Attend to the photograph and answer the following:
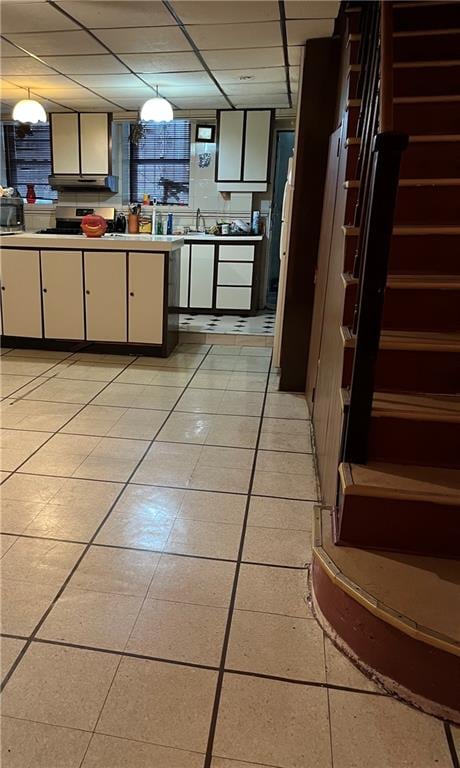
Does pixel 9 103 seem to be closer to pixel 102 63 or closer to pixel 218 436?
pixel 102 63

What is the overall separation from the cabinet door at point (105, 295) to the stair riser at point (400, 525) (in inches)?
132

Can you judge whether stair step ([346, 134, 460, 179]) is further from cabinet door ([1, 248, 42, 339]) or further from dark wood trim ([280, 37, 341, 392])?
cabinet door ([1, 248, 42, 339])

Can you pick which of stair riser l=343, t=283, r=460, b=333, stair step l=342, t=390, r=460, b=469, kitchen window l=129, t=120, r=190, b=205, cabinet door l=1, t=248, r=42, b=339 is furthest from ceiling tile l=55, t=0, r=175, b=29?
kitchen window l=129, t=120, r=190, b=205

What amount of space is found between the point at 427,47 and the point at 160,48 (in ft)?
6.89

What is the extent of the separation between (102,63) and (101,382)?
2814 mm

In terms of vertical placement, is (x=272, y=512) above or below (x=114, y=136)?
below

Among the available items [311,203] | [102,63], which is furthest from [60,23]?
[311,203]

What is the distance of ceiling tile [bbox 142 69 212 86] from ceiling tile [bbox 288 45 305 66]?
2.80ft

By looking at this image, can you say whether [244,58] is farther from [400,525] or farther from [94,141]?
[400,525]

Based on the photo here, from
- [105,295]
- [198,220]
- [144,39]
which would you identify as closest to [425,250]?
[144,39]

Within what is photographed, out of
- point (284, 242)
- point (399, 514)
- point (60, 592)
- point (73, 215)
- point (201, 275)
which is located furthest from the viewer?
point (73, 215)

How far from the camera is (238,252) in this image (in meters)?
6.08

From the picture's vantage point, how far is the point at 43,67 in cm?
456

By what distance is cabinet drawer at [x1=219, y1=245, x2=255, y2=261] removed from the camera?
6070 millimetres
